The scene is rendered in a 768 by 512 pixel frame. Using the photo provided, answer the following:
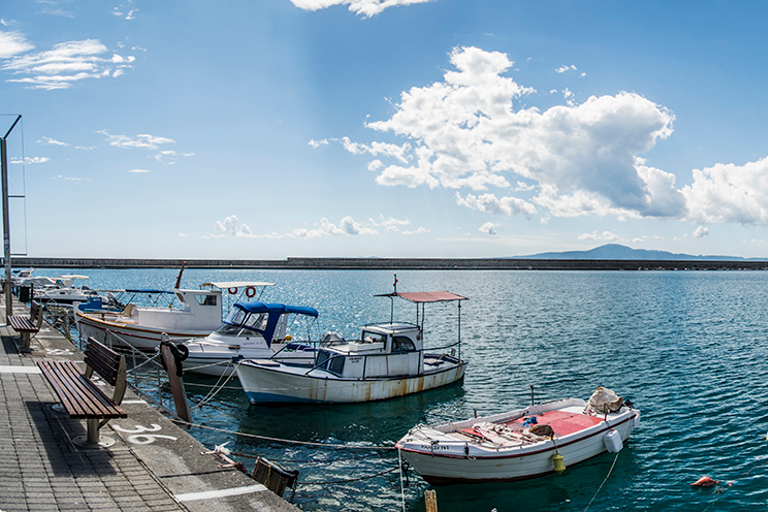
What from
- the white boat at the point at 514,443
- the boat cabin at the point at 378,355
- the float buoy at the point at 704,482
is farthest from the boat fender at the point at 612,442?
the boat cabin at the point at 378,355

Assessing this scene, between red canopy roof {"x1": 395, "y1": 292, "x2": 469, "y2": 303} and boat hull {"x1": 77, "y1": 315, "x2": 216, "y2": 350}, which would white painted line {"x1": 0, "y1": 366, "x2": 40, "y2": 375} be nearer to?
boat hull {"x1": 77, "y1": 315, "x2": 216, "y2": 350}

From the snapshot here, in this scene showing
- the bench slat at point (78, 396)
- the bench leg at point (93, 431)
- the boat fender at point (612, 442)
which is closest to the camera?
the bench slat at point (78, 396)

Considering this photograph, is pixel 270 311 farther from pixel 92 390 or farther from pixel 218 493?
pixel 218 493

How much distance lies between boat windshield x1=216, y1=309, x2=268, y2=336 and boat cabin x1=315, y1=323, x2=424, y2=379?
4712 mm

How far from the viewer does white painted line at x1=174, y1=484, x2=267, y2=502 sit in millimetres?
7398

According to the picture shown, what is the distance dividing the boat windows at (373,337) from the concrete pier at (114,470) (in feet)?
34.5

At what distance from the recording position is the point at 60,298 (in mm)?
46438

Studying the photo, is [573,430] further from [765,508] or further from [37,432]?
[37,432]

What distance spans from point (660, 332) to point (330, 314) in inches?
1190

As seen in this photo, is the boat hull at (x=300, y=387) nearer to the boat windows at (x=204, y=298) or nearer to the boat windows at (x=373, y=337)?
the boat windows at (x=373, y=337)

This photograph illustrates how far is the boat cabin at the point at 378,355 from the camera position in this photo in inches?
794

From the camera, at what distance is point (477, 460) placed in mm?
12383

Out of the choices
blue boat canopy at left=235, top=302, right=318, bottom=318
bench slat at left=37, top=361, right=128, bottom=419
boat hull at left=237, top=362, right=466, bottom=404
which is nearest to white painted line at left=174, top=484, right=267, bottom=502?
bench slat at left=37, top=361, right=128, bottom=419

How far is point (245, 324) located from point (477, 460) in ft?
50.1
